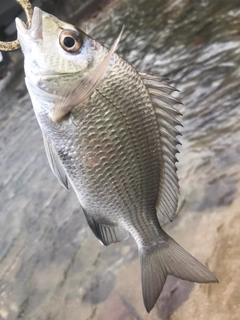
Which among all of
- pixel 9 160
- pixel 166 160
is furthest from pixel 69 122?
pixel 9 160

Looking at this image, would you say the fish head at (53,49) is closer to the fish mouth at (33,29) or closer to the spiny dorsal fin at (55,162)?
the fish mouth at (33,29)

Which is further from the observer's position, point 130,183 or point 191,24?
point 191,24

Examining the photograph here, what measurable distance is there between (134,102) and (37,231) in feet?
6.66

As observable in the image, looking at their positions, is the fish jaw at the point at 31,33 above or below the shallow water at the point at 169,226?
above

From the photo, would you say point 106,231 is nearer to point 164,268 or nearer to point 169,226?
point 164,268

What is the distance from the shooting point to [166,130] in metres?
1.58

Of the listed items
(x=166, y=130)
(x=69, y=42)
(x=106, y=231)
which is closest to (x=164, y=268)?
(x=106, y=231)

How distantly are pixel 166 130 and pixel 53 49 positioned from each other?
1.70ft

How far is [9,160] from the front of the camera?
4.20 m

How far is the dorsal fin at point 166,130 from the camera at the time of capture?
155cm

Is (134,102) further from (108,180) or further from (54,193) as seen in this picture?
(54,193)

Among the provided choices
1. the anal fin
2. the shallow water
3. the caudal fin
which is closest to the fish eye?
the anal fin

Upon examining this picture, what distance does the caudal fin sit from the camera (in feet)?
5.04

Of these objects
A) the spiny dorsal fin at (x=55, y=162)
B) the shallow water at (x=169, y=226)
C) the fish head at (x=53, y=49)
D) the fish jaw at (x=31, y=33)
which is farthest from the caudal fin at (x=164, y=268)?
the fish jaw at (x=31, y=33)
